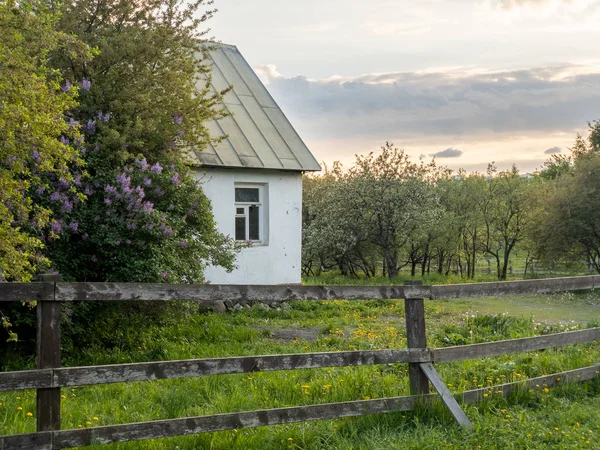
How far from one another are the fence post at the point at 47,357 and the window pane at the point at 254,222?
44.0 feet

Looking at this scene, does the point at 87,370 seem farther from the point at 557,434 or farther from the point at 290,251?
the point at 290,251

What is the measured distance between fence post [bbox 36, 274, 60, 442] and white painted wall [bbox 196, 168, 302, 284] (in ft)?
39.2

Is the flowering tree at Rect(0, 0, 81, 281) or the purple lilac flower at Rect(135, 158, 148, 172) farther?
the purple lilac flower at Rect(135, 158, 148, 172)

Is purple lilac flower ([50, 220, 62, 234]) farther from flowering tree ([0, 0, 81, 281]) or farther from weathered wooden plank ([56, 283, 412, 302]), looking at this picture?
weathered wooden plank ([56, 283, 412, 302])

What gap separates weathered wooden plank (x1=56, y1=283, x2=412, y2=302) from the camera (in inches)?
192

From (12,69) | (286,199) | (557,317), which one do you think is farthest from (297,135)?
(12,69)

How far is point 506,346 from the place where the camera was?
6652 millimetres

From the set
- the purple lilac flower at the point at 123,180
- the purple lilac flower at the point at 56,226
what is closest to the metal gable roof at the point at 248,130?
the purple lilac flower at the point at 123,180

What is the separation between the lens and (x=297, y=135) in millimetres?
19750

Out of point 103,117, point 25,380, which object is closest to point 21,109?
point 25,380

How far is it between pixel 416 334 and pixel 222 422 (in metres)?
1.99

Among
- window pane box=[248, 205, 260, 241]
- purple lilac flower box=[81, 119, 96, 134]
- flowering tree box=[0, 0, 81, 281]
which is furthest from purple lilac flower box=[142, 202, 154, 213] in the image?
window pane box=[248, 205, 260, 241]

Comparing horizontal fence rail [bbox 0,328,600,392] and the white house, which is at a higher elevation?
the white house

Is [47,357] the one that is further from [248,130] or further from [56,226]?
[248,130]
